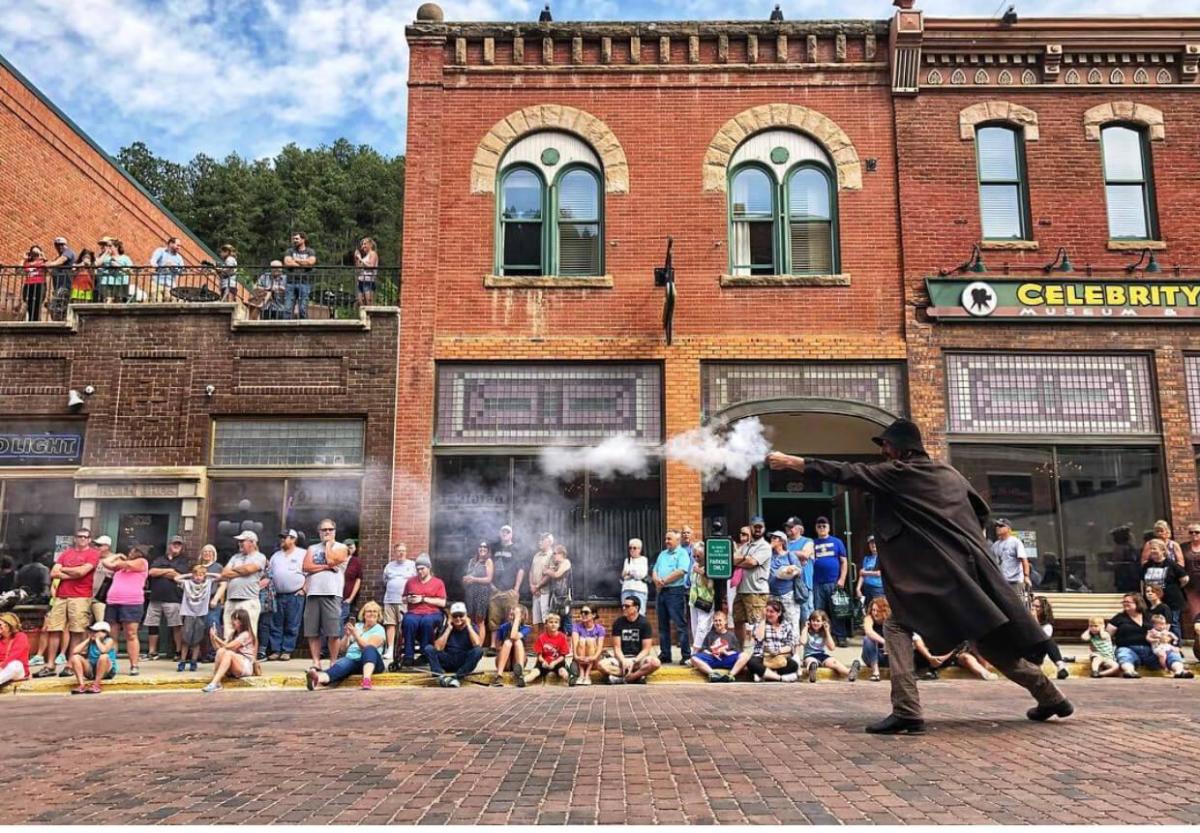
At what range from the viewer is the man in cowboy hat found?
20.7 ft

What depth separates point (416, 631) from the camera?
1237 cm

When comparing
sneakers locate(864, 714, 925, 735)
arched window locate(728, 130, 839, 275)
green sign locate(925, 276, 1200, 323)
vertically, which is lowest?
sneakers locate(864, 714, 925, 735)

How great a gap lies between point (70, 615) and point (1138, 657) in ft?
43.9

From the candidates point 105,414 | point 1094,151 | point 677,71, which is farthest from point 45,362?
point 1094,151

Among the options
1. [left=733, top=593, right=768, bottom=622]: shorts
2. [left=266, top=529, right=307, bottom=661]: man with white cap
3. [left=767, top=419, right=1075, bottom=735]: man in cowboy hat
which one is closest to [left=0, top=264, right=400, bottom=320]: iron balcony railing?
[left=266, top=529, right=307, bottom=661]: man with white cap

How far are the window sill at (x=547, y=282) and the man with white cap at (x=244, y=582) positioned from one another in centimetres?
554

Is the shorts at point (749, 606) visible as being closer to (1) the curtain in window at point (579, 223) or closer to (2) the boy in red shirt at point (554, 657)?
(2) the boy in red shirt at point (554, 657)

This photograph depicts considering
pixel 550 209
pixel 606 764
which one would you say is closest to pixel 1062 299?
pixel 550 209

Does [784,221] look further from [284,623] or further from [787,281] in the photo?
[284,623]

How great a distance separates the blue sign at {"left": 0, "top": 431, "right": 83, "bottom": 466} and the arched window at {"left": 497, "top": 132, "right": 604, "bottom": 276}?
24.1 ft

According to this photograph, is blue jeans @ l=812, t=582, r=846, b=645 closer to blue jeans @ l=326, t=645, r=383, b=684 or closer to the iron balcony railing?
blue jeans @ l=326, t=645, r=383, b=684

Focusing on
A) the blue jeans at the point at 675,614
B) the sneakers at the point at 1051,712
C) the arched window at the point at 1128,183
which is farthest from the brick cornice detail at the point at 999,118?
the sneakers at the point at 1051,712

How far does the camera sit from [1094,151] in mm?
15969

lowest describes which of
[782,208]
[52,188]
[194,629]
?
[194,629]
